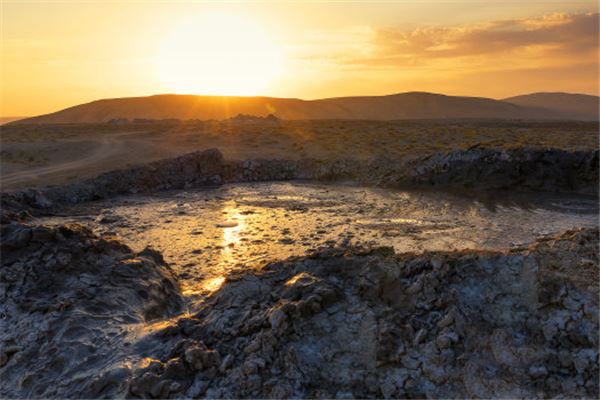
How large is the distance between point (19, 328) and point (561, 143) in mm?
21650

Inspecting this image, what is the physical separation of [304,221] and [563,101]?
137316mm

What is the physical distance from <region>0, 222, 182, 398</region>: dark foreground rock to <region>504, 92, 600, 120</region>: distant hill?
118m

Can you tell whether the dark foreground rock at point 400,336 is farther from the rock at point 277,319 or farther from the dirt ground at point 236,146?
the dirt ground at point 236,146

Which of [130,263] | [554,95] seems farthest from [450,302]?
[554,95]

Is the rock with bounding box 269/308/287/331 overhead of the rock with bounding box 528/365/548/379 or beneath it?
overhead

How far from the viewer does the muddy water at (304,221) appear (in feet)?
28.0

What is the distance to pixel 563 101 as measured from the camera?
124875 millimetres

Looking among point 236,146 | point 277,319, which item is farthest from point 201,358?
point 236,146

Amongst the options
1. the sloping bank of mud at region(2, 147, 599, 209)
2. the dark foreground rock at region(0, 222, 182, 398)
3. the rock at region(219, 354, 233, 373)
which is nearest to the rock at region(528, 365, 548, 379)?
the rock at region(219, 354, 233, 373)

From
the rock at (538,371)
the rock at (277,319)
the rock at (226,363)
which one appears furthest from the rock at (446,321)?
the rock at (226,363)

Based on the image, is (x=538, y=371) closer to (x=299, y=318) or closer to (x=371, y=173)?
(x=299, y=318)

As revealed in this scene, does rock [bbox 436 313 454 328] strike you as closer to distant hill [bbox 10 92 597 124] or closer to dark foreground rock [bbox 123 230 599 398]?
dark foreground rock [bbox 123 230 599 398]

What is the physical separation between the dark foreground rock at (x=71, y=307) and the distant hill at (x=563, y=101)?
388 feet

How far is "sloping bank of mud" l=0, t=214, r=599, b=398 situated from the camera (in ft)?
13.3
